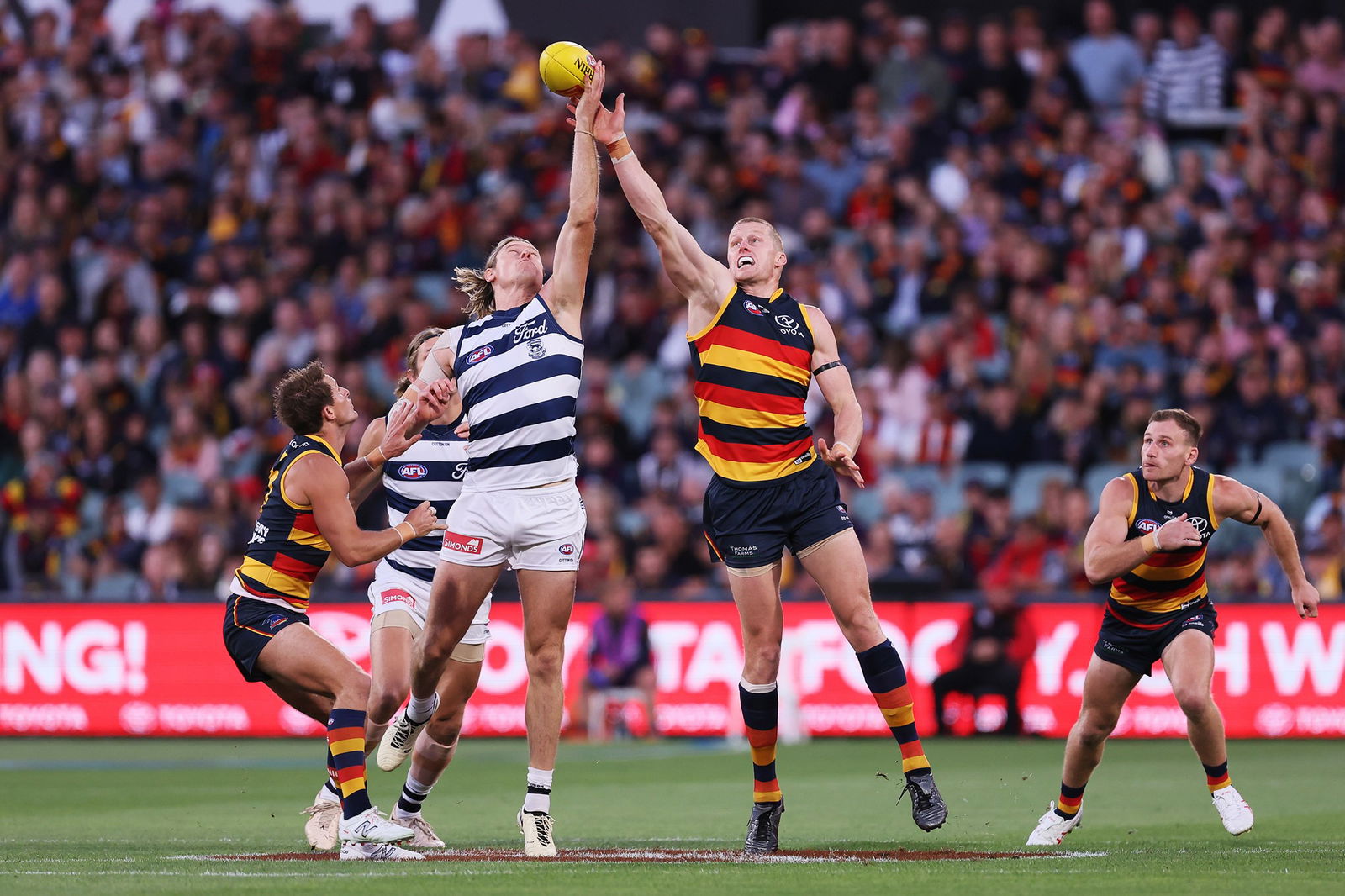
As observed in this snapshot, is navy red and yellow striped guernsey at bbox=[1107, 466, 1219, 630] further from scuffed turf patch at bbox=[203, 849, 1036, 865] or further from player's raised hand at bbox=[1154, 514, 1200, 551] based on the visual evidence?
scuffed turf patch at bbox=[203, 849, 1036, 865]

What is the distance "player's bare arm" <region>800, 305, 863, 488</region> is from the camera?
8781mm

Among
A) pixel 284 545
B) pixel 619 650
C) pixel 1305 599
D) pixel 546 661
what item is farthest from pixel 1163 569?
pixel 619 650

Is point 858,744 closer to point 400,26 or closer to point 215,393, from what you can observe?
point 215,393

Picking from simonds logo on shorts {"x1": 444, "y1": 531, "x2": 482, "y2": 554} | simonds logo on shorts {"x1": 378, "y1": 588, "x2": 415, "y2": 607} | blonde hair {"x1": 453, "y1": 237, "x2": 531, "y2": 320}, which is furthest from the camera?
simonds logo on shorts {"x1": 378, "y1": 588, "x2": 415, "y2": 607}

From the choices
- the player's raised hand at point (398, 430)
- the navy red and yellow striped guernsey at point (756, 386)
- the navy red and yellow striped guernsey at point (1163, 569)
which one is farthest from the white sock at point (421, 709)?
the navy red and yellow striped guernsey at point (1163, 569)

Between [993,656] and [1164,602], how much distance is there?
25.2 ft

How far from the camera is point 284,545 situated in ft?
30.2

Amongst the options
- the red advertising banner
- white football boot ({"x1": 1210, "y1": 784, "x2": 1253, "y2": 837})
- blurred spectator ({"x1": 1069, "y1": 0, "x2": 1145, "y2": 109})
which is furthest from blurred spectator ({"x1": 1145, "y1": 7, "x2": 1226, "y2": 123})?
white football boot ({"x1": 1210, "y1": 784, "x2": 1253, "y2": 837})

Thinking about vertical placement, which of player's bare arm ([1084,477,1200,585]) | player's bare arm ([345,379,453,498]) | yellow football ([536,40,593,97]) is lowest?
player's bare arm ([1084,477,1200,585])

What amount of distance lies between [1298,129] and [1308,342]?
3449mm

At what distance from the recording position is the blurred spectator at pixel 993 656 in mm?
17312

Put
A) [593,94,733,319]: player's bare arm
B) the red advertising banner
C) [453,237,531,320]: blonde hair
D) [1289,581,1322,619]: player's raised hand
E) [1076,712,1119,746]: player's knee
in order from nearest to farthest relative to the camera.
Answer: [593,94,733,319]: player's bare arm < [1076,712,1119,746]: player's knee < [1289,581,1322,619]: player's raised hand < [453,237,531,320]: blonde hair < the red advertising banner

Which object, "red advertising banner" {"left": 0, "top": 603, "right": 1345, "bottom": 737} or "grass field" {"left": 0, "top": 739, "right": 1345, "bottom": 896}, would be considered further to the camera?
"red advertising banner" {"left": 0, "top": 603, "right": 1345, "bottom": 737}

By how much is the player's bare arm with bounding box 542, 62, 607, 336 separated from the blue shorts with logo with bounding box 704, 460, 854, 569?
115cm
